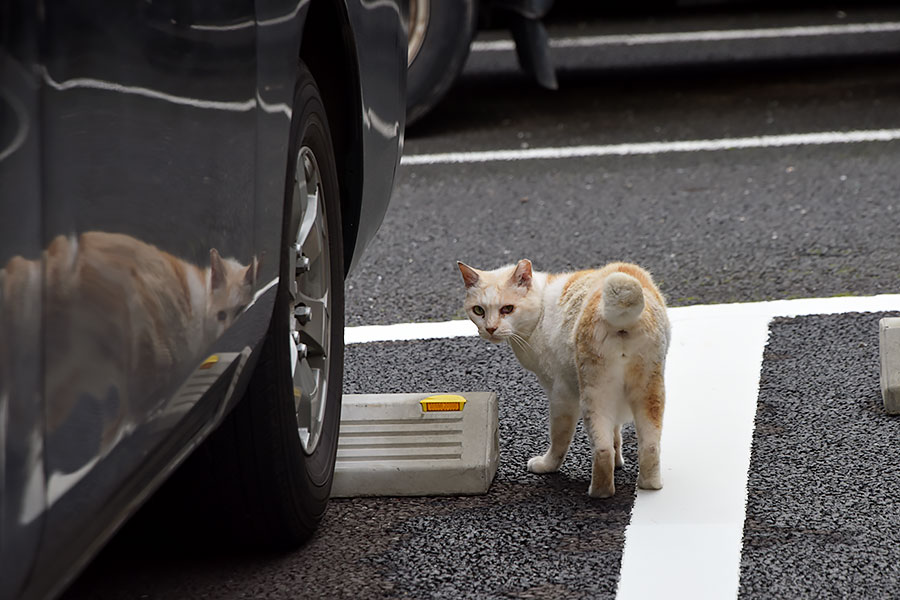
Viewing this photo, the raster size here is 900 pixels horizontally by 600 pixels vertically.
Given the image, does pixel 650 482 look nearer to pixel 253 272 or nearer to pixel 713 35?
pixel 253 272

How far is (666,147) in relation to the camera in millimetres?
6762

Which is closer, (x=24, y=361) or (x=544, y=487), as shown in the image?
(x=24, y=361)

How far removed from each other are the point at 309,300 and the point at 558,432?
2.28 ft

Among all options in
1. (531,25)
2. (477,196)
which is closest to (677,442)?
(477,196)

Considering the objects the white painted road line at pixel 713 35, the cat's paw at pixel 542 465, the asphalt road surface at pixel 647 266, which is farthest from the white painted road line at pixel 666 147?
the cat's paw at pixel 542 465

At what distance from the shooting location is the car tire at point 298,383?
94.7 inches

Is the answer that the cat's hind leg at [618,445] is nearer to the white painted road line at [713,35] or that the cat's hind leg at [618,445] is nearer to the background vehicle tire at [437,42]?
the background vehicle tire at [437,42]

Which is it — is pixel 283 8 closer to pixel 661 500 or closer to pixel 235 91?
pixel 235 91

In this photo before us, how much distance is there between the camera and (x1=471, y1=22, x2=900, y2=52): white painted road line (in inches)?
383

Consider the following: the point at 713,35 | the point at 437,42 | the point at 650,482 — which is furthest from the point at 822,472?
the point at 713,35

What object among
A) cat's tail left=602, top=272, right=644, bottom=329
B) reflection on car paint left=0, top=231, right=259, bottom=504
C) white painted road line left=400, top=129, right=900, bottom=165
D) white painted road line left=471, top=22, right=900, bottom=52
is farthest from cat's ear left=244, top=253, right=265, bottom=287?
white painted road line left=471, top=22, right=900, bottom=52

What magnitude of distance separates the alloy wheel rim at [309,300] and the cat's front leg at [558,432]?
55 centimetres

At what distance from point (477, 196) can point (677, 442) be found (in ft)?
9.75

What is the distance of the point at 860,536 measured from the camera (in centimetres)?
267
